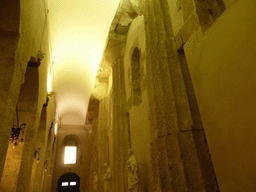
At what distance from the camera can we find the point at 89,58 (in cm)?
1002

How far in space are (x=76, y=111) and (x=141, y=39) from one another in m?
14.6

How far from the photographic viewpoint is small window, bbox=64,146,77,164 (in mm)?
18828

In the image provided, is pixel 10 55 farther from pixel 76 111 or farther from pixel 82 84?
pixel 76 111

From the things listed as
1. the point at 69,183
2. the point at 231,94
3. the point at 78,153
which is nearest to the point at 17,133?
the point at 231,94

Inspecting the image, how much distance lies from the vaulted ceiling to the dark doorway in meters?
9.65

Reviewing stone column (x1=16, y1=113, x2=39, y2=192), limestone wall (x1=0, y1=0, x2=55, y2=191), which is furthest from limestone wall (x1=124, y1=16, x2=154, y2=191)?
stone column (x1=16, y1=113, x2=39, y2=192)

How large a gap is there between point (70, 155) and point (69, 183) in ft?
8.84

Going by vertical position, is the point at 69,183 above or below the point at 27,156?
below

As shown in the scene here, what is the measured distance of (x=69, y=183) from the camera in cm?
1869

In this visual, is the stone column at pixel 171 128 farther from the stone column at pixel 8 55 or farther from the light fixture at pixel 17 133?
the light fixture at pixel 17 133

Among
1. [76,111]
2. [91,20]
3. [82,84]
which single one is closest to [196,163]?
[91,20]

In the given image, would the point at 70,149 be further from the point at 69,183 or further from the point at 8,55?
the point at 8,55

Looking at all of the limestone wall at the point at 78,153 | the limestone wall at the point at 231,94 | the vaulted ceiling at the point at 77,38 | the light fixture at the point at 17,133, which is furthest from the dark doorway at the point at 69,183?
the limestone wall at the point at 231,94

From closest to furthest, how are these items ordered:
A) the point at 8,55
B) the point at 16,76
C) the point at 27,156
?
1. the point at 8,55
2. the point at 16,76
3. the point at 27,156
